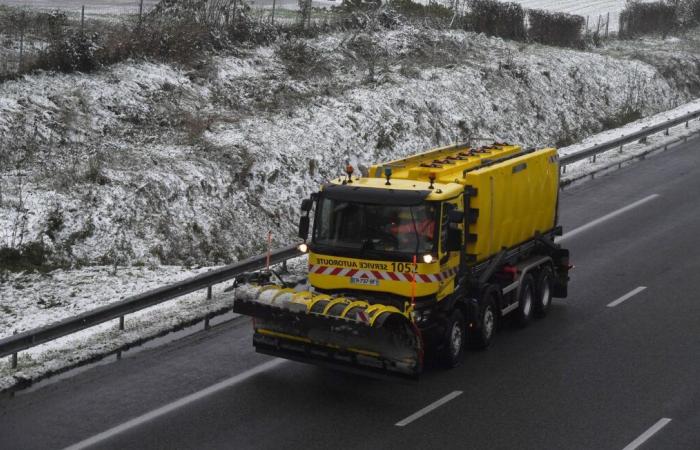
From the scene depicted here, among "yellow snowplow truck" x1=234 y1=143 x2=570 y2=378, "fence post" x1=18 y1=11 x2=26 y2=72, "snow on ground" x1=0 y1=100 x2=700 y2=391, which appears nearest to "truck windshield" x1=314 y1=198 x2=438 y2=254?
"yellow snowplow truck" x1=234 y1=143 x2=570 y2=378

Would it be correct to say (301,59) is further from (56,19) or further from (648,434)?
(648,434)

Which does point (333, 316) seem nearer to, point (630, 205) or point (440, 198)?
point (440, 198)

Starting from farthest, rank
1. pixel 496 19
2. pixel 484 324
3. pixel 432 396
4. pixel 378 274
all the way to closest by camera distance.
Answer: pixel 496 19 → pixel 484 324 → pixel 378 274 → pixel 432 396

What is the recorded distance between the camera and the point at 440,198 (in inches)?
540

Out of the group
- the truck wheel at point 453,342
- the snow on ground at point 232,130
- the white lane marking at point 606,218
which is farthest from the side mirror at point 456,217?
the white lane marking at point 606,218

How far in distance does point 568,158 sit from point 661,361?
13.7m

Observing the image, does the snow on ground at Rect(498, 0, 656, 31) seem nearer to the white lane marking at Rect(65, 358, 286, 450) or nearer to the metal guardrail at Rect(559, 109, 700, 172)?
the metal guardrail at Rect(559, 109, 700, 172)

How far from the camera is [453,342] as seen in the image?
1435 cm

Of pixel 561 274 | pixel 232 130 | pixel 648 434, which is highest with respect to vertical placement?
pixel 232 130

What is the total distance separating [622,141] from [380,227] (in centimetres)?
1915

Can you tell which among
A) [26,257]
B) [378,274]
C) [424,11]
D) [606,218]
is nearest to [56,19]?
[26,257]

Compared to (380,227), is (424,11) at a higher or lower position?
higher

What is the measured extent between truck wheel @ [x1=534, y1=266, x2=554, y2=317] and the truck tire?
5.31 ft

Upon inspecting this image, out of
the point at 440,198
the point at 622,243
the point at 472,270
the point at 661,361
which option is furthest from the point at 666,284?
the point at 440,198
